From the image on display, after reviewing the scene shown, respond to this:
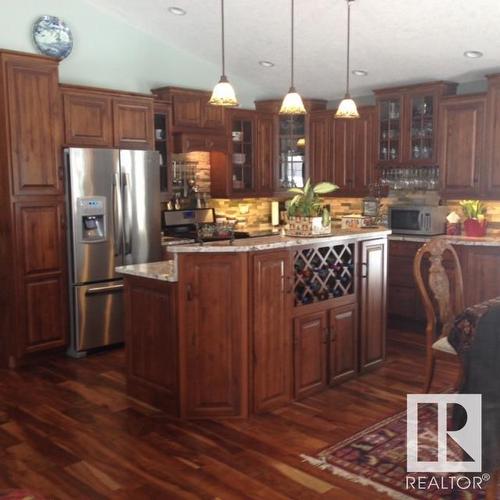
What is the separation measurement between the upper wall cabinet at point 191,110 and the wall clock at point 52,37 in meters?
1.04

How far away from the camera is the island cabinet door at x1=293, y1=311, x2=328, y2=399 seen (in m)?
4.21

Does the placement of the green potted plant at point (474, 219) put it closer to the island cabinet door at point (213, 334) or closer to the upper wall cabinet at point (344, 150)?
the upper wall cabinet at point (344, 150)

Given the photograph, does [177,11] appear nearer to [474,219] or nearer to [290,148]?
[290,148]

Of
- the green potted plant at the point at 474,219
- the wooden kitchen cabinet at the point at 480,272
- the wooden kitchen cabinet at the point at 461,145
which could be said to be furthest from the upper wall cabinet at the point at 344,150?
the wooden kitchen cabinet at the point at 480,272

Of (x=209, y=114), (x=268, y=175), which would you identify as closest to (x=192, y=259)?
(x=209, y=114)

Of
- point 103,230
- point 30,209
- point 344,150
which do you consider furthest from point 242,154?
point 30,209

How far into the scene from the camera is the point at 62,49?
5.51m

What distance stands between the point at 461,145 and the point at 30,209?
13.5 feet

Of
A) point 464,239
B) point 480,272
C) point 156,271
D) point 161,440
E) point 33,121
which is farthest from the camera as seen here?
point 464,239

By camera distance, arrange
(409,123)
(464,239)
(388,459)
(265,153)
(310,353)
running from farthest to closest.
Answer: (265,153)
(409,123)
(464,239)
(310,353)
(388,459)

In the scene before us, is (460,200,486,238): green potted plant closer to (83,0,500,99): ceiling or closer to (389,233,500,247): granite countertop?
(389,233,500,247): granite countertop

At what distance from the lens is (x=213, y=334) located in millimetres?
3883

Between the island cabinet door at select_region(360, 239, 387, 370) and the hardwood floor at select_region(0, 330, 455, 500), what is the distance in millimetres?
173

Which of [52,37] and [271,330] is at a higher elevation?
[52,37]
